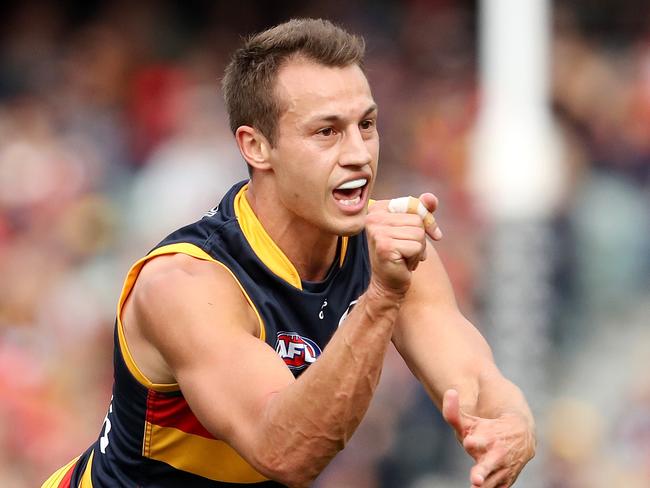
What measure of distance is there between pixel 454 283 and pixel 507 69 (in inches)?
72.8

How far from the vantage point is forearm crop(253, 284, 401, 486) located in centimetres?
353

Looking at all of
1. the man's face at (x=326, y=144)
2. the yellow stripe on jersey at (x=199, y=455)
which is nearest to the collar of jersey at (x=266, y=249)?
the man's face at (x=326, y=144)

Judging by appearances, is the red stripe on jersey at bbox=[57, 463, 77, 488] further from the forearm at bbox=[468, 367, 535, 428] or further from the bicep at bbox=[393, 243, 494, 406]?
the forearm at bbox=[468, 367, 535, 428]

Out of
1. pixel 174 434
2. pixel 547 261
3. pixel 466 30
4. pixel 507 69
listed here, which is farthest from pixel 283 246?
pixel 466 30

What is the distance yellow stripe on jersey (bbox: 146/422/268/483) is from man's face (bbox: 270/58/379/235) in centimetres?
80

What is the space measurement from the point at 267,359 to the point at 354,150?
0.77 m

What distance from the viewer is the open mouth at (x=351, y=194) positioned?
4203 millimetres

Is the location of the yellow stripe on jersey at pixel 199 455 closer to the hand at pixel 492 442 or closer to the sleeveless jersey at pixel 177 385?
the sleeveless jersey at pixel 177 385

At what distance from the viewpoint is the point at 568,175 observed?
870 cm

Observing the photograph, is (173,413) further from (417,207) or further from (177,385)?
(417,207)

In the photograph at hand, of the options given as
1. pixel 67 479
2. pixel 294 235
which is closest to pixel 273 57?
pixel 294 235

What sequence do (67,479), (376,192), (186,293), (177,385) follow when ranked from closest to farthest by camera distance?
1. (186,293)
2. (177,385)
3. (67,479)
4. (376,192)

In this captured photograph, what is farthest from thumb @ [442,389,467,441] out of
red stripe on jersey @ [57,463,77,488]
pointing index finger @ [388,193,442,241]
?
red stripe on jersey @ [57,463,77,488]

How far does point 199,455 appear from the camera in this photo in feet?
13.9
